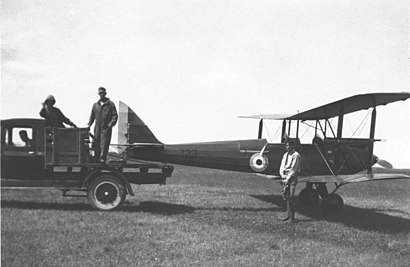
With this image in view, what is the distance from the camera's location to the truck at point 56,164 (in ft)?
24.1

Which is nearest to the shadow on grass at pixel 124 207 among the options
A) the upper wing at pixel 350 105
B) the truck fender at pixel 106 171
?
the truck fender at pixel 106 171

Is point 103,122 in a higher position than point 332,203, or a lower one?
higher

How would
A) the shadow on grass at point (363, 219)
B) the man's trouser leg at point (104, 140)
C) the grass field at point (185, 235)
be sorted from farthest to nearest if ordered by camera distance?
the shadow on grass at point (363, 219), the man's trouser leg at point (104, 140), the grass field at point (185, 235)

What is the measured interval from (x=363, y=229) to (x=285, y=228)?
1.63 meters

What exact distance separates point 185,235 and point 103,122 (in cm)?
303

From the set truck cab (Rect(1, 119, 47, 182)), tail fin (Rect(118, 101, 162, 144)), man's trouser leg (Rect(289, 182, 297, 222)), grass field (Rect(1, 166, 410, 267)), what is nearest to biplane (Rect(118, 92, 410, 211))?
tail fin (Rect(118, 101, 162, 144))

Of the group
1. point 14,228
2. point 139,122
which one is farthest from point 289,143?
point 14,228

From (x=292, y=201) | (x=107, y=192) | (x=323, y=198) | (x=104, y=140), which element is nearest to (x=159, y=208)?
(x=107, y=192)

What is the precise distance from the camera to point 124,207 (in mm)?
8273

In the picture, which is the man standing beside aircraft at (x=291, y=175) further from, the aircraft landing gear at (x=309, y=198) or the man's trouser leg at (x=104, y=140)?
the man's trouser leg at (x=104, y=140)

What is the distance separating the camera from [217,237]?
6215mm

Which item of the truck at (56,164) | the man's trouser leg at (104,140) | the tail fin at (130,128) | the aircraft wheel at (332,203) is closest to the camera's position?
the truck at (56,164)

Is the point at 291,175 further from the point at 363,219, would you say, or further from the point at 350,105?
the point at 350,105

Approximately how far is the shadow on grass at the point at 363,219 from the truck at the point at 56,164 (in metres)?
4.66
